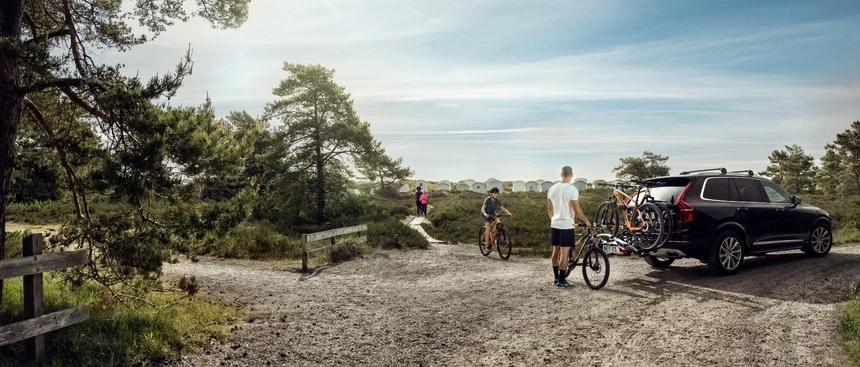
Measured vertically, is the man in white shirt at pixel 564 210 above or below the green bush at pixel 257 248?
above

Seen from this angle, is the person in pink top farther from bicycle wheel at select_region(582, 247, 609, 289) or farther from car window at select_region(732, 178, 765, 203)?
bicycle wheel at select_region(582, 247, 609, 289)

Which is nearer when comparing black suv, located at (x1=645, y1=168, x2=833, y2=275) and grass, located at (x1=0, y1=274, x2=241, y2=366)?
grass, located at (x1=0, y1=274, x2=241, y2=366)

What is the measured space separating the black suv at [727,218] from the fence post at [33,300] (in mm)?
9508

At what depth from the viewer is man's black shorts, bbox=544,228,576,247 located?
9070mm

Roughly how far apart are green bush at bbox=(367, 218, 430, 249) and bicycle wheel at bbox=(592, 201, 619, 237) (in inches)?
324

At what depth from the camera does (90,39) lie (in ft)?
33.2

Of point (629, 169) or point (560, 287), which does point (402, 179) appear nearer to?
point (629, 169)

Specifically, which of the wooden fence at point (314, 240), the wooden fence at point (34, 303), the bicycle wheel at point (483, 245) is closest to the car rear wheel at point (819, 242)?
the bicycle wheel at point (483, 245)

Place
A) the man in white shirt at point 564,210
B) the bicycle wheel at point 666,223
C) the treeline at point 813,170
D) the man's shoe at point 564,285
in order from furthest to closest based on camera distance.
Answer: the treeline at point 813,170
the man's shoe at point 564,285
the bicycle wheel at point 666,223
the man in white shirt at point 564,210

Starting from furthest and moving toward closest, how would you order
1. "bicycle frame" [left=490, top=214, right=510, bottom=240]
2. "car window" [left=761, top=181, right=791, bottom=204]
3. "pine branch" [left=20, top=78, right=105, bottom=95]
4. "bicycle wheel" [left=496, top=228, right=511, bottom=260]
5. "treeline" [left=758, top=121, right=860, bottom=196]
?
"treeline" [left=758, top=121, right=860, bottom=196] → "bicycle frame" [left=490, top=214, right=510, bottom=240] → "bicycle wheel" [left=496, top=228, right=511, bottom=260] → "car window" [left=761, top=181, right=791, bottom=204] → "pine branch" [left=20, top=78, right=105, bottom=95]

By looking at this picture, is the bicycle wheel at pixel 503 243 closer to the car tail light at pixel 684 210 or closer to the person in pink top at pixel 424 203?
the car tail light at pixel 684 210

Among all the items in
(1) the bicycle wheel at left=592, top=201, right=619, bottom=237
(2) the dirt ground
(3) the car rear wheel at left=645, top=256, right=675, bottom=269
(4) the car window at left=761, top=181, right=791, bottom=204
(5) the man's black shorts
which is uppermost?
(4) the car window at left=761, top=181, right=791, bottom=204

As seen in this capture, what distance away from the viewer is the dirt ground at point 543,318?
236 inches

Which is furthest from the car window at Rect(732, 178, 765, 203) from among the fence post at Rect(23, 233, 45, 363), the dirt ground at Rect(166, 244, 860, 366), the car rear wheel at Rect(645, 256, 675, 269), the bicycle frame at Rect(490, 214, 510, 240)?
the fence post at Rect(23, 233, 45, 363)
